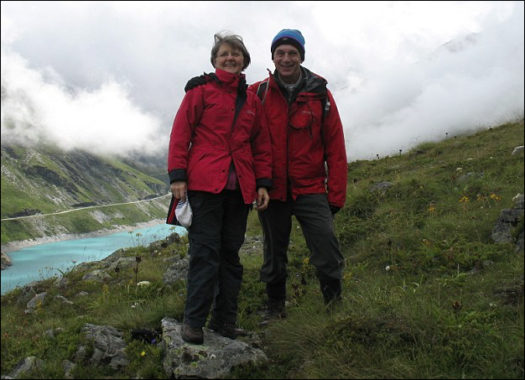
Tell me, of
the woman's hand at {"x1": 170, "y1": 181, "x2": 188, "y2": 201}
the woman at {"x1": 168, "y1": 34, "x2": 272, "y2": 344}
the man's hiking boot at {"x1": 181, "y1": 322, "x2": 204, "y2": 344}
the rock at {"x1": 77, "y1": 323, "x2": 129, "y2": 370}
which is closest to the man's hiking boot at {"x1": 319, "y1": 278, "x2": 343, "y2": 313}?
the woman at {"x1": 168, "y1": 34, "x2": 272, "y2": 344}

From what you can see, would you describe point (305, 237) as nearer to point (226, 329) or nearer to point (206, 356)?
point (226, 329)

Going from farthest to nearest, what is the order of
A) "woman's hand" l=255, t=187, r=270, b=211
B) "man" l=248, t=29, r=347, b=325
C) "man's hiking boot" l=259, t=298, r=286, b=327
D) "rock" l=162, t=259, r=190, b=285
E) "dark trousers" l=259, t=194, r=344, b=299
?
"rock" l=162, t=259, r=190, b=285 < "man's hiking boot" l=259, t=298, r=286, b=327 < "man" l=248, t=29, r=347, b=325 < "dark trousers" l=259, t=194, r=344, b=299 < "woman's hand" l=255, t=187, r=270, b=211

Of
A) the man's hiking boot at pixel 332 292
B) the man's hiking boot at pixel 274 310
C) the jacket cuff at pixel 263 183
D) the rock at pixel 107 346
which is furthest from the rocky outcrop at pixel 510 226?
the rock at pixel 107 346

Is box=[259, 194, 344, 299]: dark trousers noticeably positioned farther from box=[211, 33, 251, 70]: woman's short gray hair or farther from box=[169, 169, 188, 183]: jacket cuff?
box=[211, 33, 251, 70]: woman's short gray hair

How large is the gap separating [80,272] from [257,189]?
608 cm

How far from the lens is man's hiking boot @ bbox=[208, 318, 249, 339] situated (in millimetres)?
3906

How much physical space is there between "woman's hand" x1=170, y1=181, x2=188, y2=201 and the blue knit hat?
204 centimetres

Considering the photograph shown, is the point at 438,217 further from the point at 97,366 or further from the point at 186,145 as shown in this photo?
the point at 97,366

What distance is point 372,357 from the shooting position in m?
3.04

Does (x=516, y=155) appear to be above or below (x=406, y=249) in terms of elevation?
above

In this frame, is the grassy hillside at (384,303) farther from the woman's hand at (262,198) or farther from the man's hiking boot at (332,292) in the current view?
the woman's hand at (262,198)

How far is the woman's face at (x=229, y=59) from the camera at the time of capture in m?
3.91

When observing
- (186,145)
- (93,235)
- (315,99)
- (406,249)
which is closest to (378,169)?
(406,249)

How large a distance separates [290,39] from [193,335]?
3326mm
